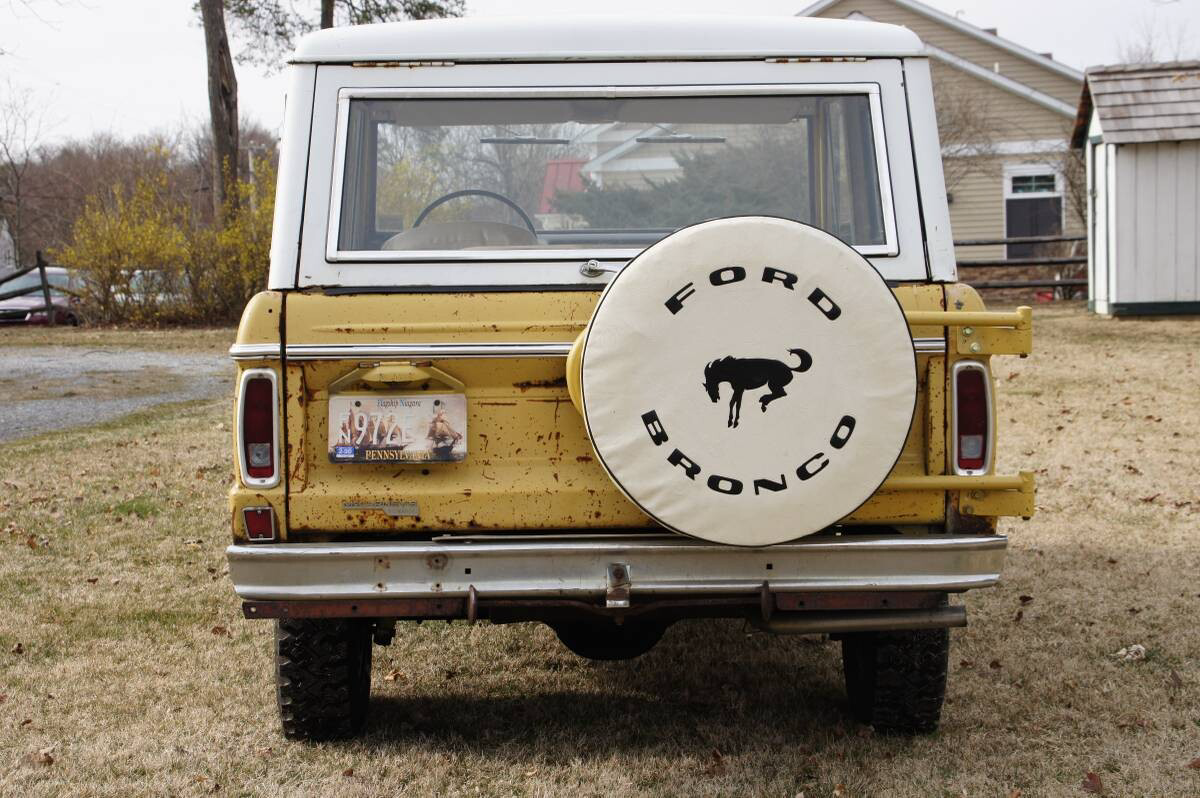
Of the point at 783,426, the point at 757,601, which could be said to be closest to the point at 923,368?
the point at 783,426

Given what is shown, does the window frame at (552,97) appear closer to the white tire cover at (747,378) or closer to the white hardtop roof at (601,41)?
the white hardtop roof at (601,41)

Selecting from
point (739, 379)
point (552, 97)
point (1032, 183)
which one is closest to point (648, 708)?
point (739, 379)

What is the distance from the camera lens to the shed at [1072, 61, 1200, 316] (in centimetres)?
1616

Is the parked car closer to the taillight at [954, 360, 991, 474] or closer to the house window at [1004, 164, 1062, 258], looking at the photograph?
the house window at [1004, 164, 1062, 258]

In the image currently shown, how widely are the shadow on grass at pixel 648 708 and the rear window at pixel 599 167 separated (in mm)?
1548

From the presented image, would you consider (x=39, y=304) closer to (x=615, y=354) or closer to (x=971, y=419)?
(x=615, y=354)

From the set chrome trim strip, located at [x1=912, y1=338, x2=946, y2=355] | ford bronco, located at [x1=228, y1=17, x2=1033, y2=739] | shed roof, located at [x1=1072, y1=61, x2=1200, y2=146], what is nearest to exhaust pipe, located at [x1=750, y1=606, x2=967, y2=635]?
ford bronco, located at [x1=228, y1=17, x2=1033, y2=739]

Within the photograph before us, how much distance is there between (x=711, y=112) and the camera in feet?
12.9

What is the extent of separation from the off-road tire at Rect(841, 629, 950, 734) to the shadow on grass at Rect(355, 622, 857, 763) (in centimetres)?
14

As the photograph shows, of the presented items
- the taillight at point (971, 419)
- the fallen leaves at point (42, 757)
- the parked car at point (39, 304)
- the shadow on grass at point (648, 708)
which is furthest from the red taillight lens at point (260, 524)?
the parked car at point (39, 304)

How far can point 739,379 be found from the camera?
10.4ft

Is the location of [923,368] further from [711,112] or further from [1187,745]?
[1187,745]

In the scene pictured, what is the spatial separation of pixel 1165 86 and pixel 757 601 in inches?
622

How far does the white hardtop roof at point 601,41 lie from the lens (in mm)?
3779
